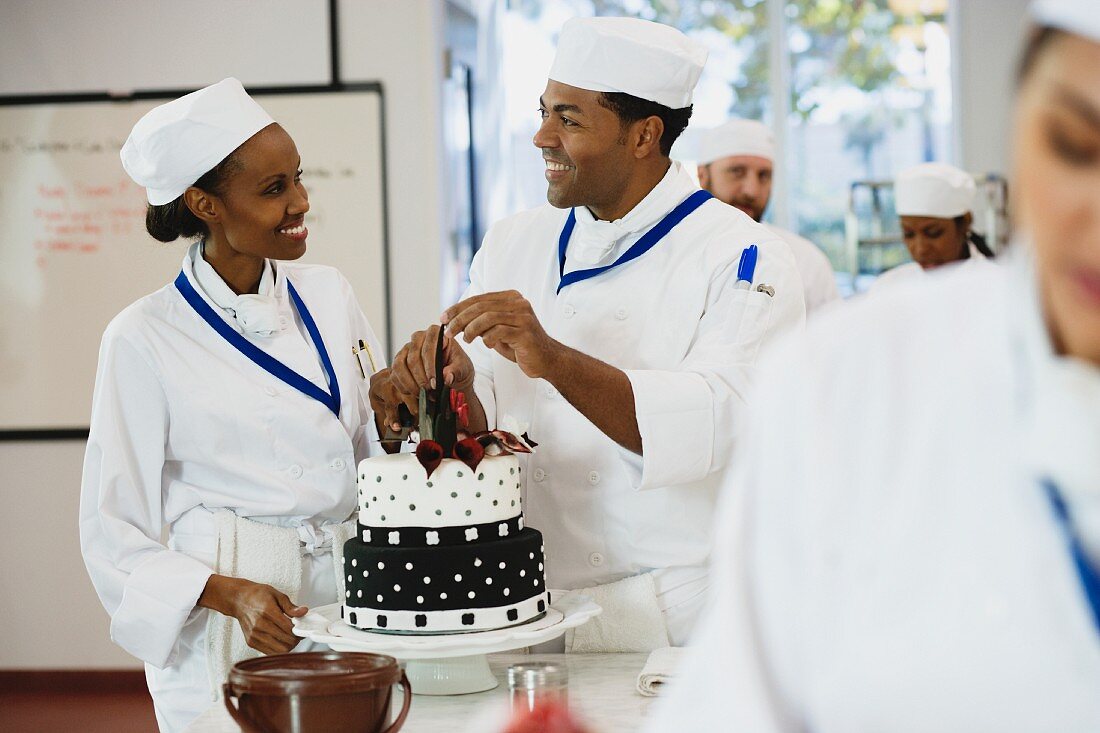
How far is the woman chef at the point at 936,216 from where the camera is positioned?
4512 mm

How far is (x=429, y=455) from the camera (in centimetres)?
166

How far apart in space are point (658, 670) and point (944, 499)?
3.30 feet

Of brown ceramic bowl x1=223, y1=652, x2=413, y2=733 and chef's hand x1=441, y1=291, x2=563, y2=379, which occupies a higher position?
chef's hand x1=441, y1=291, x2=563, y2=379

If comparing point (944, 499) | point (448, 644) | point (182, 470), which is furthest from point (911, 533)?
point (182, 470)

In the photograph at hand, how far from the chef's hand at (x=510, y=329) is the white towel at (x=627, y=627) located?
37 cm

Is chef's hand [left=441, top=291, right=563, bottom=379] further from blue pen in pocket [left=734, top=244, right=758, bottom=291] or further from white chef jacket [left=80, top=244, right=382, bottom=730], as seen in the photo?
white chef jacket [left=80, top=244, right=382, bottom=730]

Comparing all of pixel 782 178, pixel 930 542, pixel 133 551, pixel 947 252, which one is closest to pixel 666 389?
pixel 133 551

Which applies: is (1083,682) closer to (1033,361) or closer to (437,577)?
(1033,361)

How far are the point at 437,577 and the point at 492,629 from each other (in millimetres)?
101

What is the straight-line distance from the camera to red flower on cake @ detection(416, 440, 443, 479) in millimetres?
1650

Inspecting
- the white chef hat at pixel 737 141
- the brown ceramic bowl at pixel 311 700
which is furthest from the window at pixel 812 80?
the brown ceramic bowl at pixel 311 700

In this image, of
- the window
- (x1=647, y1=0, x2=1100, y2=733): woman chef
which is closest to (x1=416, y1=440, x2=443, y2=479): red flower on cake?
(x1=647, y1=0, x2=1100, y2=733): woman chef

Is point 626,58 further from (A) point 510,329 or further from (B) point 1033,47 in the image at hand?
(B) point 1033,47

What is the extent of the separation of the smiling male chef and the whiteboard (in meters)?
2.06
